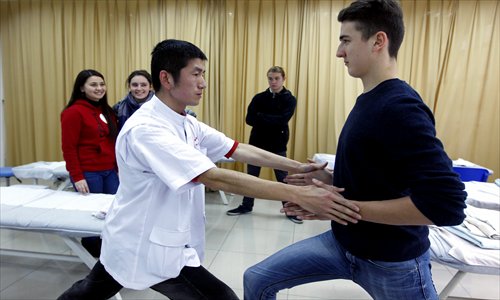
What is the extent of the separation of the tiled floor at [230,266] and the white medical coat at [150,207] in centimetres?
92

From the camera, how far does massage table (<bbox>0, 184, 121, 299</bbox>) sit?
1752 mm

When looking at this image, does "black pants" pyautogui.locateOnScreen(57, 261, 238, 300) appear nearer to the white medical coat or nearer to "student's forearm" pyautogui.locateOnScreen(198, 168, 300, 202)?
the white medical coat

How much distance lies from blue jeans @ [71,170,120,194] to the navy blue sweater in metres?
1.84

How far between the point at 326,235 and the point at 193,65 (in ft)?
2.63

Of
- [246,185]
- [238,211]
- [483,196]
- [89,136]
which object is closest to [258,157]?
[246,185]

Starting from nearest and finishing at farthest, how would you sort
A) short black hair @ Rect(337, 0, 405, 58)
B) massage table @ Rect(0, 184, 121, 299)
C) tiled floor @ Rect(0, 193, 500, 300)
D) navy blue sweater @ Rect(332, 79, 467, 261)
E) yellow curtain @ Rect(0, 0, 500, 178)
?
navy blue sweater @ Rect(332, 79, 467, 261), short black hair @ Rect(337, 0, 405, 58), massage table @ Rect(0, 184, 121, 299), tiled floor @ Rect(0, 193, 500, 300), yellow curtain @ Rect(0, 0, 500, 178)

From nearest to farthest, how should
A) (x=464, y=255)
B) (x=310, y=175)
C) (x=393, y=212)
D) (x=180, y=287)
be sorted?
(x=393, y=212) < (x=180, y=287) < (x=310, y=175) < (x=464, y=255)

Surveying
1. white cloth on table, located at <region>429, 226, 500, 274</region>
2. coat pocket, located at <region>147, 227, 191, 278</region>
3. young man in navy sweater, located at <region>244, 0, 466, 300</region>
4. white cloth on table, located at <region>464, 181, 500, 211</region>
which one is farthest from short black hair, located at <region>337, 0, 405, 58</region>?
white cloth on table, located at <region>464, 181, 500, 211</region>

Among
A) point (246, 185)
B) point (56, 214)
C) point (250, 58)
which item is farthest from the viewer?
point (250, 58)

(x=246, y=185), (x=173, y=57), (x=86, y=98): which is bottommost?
(x=246, y=185)

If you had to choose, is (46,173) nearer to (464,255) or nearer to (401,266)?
(401,266)

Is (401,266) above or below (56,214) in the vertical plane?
above

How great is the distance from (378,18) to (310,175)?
0.67 meters

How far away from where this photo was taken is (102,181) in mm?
2393
